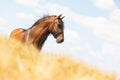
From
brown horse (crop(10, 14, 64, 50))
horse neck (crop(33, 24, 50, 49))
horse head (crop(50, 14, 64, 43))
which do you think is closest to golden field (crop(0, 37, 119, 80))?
brown horse (crop(10, 14, 64, 50))

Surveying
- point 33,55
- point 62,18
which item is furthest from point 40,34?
point 33,55

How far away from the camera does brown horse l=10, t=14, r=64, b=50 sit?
47.5 feet

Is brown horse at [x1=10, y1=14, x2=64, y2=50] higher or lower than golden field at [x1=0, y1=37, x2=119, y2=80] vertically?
higher

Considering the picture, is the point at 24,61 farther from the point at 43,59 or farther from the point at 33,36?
the point at 33,36

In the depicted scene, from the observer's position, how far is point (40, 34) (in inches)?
584

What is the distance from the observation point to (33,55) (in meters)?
3.88

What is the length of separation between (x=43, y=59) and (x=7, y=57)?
0.41 metres

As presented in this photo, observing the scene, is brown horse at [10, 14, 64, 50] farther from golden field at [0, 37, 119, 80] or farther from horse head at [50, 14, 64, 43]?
golden field at [0, 37, 119, 80]

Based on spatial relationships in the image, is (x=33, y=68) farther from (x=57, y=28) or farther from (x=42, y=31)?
(x=57, y=28)

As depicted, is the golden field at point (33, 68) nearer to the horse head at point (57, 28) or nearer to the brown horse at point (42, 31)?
the brown horse at point (42, 31)

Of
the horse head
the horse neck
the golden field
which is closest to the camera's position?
the golden field

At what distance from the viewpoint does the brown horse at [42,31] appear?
14480 mm

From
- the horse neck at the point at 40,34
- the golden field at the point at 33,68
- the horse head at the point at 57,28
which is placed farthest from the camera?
the horse head at the point at 57,28


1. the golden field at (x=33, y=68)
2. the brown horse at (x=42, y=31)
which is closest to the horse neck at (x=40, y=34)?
the brown horse at (x=42, y=31)
